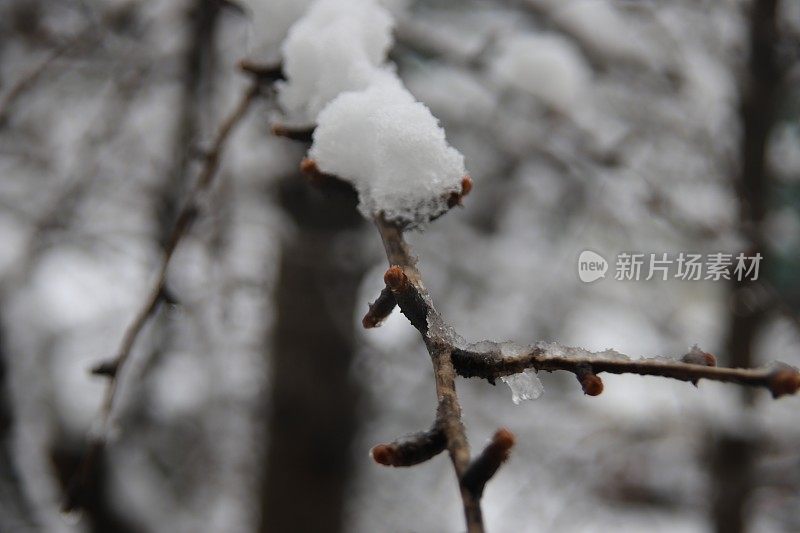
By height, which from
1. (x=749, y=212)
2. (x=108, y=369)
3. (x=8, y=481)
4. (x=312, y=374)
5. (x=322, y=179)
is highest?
(x=322, y=179)

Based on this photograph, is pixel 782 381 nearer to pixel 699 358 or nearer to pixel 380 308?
pixel 699 358

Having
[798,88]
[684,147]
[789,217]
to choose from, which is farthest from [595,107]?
[789,217]

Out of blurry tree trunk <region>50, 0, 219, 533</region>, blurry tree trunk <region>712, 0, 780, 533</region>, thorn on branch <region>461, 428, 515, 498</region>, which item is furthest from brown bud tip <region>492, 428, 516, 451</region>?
blurry tree trunk <region>712, 0, 780, 533</region>

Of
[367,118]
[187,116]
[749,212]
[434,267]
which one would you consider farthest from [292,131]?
[434,267]

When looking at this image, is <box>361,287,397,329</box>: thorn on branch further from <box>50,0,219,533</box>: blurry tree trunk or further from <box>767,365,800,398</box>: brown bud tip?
<box>50,0,219,533</box>: blurry tree trunk

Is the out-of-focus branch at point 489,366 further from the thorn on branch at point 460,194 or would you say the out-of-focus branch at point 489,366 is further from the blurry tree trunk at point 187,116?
the blurry tree trunk at point 187,116

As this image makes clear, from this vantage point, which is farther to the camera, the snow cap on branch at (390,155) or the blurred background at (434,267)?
the blurred background at (434,267)

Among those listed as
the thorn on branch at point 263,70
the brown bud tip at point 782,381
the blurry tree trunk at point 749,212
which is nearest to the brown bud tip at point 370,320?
the brown bud tip at point 782,381
